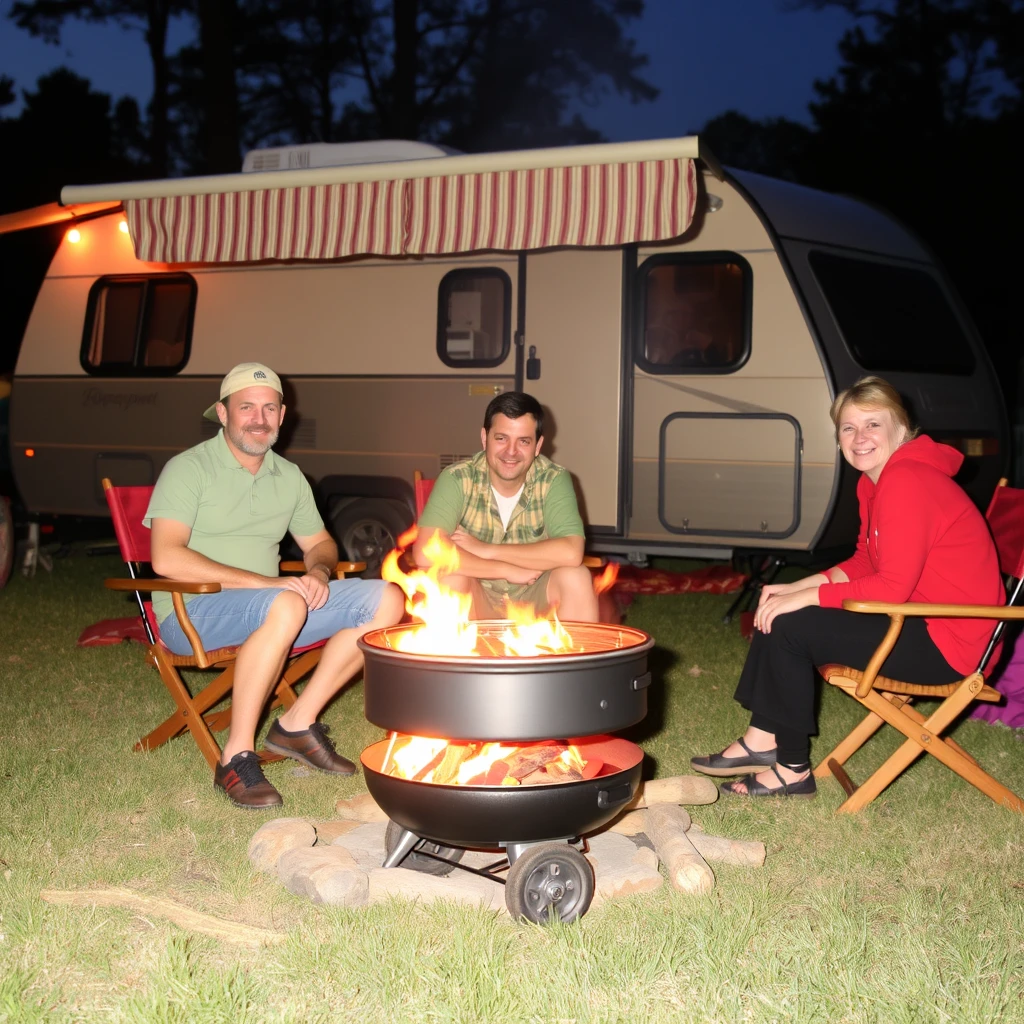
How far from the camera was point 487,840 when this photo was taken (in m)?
2.82

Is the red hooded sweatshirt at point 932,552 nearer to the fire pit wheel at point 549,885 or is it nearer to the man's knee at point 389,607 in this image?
the fire pit wheel at point 549,885

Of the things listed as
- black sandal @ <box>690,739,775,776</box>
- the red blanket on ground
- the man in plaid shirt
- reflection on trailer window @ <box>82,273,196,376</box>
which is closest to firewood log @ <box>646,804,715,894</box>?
black sandal @ <box>690,739,775,776</box>

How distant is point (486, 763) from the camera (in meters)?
3.06

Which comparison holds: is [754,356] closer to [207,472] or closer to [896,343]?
[896,343]

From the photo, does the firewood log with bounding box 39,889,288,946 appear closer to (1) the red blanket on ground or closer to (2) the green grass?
(2) the green grass

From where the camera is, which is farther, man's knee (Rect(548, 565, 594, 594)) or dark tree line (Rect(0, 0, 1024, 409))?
dark tree line (Rect(0, 0, 1024, 409))

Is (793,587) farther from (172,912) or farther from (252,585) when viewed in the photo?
(172,912)

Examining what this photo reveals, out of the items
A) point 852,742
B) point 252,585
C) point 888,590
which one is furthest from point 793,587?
point 252,585

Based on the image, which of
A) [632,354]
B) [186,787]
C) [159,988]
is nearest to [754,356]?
[632,354]

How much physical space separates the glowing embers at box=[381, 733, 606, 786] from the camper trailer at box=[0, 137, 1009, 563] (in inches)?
127

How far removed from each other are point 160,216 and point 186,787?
14.0 feet

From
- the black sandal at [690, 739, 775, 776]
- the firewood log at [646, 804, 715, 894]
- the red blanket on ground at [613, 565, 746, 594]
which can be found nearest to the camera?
the firewood log at [646, 804, 715, 894]

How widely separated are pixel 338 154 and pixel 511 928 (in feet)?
18.6

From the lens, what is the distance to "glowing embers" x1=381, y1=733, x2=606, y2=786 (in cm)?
303
